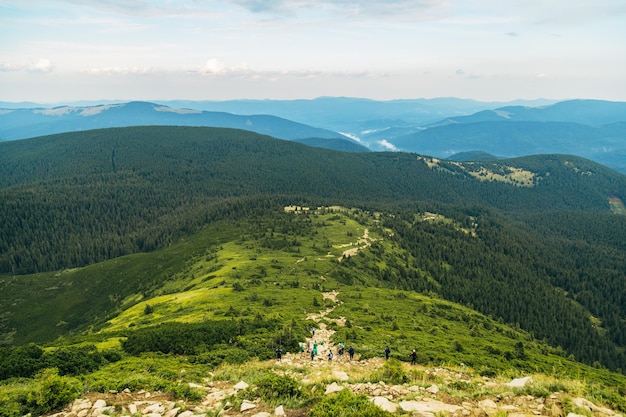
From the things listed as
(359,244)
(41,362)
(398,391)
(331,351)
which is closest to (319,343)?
(331,351)

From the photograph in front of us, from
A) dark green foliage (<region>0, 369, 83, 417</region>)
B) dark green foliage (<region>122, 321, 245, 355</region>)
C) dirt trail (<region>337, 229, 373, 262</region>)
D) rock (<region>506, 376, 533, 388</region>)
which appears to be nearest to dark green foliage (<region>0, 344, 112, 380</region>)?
dark green foliage (<region>122, 321, 245, 355</region>)

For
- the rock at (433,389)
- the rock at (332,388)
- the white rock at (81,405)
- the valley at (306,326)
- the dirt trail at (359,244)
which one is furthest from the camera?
the dirt trail at (359,244)

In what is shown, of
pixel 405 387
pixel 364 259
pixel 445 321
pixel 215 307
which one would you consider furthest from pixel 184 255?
pixel 405 387

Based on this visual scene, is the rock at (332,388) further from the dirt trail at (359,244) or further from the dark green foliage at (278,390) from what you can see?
the dirt trail at (359,244)

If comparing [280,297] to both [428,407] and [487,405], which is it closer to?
[428,407]

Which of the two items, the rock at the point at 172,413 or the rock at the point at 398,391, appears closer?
the rock at the point at 172,413

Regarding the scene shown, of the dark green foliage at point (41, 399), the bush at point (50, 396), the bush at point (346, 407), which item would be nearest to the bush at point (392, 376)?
the bush at point (346, 407)

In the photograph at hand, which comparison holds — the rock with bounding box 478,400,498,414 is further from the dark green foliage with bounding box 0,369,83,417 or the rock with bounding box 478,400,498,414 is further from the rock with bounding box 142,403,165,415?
the dark green foliage with bounding box 0,369,83,417
